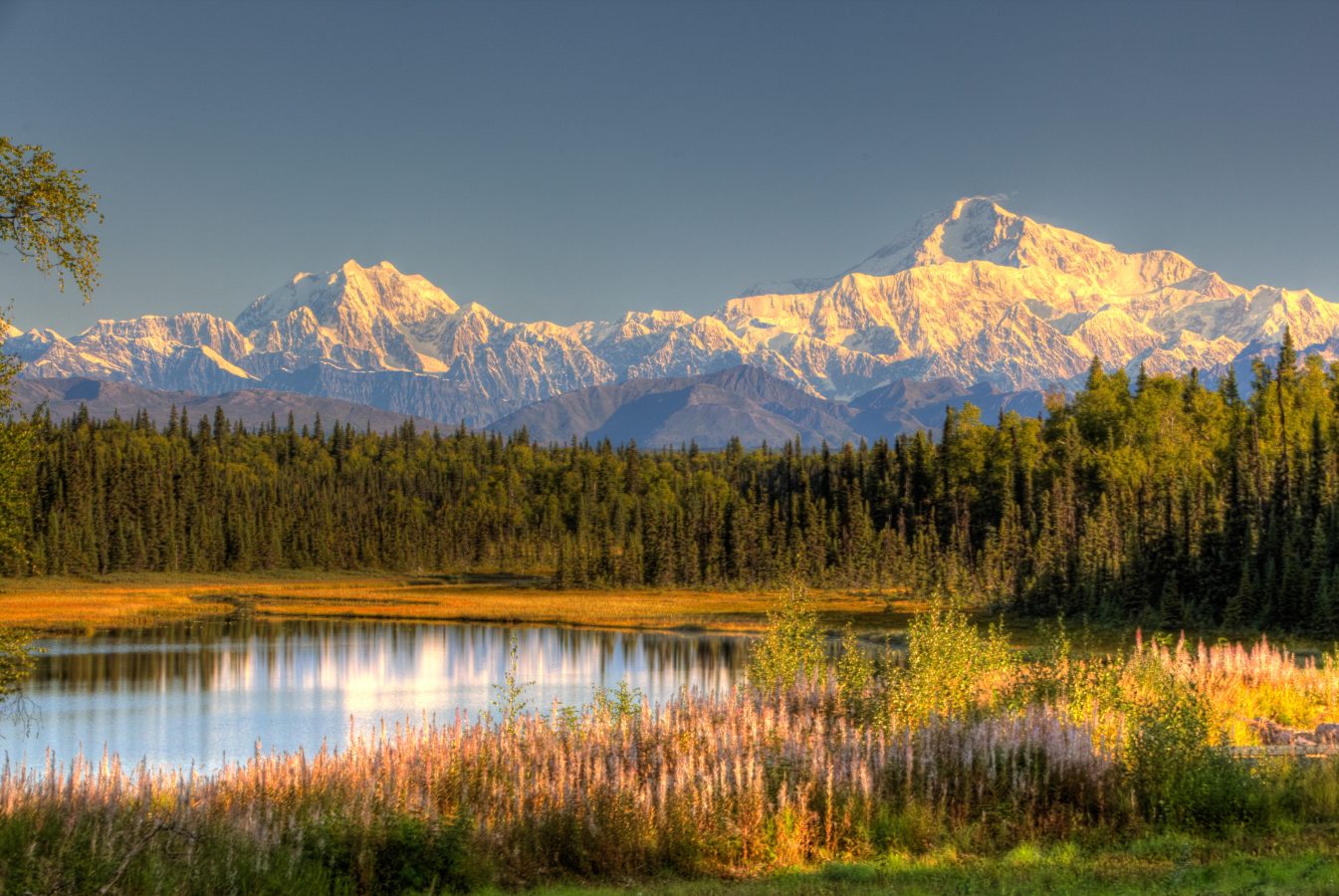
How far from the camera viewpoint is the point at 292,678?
64000 mm

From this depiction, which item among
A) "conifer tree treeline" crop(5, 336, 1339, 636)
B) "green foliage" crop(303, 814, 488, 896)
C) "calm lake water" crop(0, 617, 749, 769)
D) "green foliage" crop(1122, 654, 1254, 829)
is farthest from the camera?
"conifer tree treeline" crop(5, 336, 1339, 636)

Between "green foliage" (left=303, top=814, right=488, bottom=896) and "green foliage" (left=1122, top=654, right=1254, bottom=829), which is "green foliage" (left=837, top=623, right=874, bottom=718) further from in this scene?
"green foliage" (left=303, top=814, right=488, bottom=896)

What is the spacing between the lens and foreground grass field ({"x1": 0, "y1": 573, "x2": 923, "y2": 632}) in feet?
324

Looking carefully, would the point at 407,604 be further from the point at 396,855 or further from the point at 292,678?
the point at 396,855

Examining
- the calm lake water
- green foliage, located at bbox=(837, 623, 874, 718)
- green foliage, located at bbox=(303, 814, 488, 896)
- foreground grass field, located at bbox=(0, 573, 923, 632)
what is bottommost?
foreground grass field, located at bbox=(0, 573, 923, 632)

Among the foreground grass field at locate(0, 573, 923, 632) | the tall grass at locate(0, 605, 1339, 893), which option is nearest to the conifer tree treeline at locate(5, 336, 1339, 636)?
the foreground grass field at locate(0, 573, 923, 632)

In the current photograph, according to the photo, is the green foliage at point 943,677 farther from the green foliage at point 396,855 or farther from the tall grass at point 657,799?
the green foliage at point 396,855

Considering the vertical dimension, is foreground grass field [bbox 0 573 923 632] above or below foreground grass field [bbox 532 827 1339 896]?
below

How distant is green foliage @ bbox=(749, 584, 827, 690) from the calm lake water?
6369 millimetres

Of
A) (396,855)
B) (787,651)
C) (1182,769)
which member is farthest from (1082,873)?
(787,651)

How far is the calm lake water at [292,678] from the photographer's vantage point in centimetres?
4419

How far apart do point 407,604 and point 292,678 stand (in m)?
58.5

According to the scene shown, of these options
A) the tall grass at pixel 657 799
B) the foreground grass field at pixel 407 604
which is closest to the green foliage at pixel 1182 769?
the tall grass at pixel 657 799

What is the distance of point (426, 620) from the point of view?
105m
